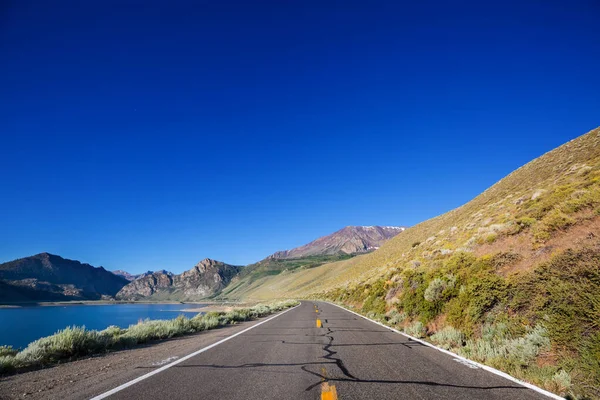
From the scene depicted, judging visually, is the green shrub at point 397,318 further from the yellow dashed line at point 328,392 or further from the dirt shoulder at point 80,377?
the yellow dashed line at point 328,392

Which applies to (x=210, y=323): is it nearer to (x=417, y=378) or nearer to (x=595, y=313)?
(x=417, y=378)

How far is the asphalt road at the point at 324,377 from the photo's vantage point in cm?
439

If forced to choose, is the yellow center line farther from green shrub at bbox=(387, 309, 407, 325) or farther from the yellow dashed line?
green shrub at bbox=(387, 309, 407, 325)

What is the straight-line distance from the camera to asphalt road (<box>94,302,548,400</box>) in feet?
14.4

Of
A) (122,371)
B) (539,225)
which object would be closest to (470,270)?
(539,225)

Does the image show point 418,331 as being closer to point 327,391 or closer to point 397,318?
point 397,318

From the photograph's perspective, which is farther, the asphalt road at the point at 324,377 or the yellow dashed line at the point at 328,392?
the asphalt road at the point at 324,377

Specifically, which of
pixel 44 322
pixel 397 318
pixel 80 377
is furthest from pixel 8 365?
pixel 44 322

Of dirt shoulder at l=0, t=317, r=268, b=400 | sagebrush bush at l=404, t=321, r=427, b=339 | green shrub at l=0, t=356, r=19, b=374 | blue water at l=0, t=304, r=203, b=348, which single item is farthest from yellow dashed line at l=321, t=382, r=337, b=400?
blue water at l=0, t=304, r=203, b=348

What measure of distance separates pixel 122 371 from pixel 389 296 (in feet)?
51.6

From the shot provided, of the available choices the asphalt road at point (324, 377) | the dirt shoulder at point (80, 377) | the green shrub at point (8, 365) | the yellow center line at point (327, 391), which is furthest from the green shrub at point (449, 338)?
the green shrub at point (8, 365)

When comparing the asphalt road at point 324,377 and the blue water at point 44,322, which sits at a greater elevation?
the asphalt road at point 324,377

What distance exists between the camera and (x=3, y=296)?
515 ft

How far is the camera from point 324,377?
519cm
